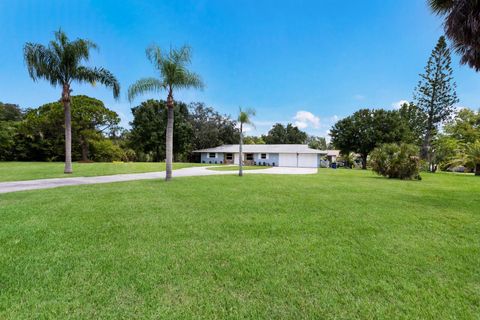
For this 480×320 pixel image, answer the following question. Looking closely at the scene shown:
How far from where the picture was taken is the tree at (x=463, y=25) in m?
6.48

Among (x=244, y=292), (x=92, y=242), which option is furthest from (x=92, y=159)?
(x=244, y=292)

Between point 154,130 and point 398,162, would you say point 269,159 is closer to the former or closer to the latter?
point 154,130

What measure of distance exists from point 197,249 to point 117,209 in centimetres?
327

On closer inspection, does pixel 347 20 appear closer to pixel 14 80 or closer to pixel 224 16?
pixel 224 16

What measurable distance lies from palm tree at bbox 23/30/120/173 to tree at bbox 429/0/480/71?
16.9 meters

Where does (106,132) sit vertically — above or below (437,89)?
below

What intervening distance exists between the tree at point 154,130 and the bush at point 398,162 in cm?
2796

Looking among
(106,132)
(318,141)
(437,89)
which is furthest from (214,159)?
(318,141)

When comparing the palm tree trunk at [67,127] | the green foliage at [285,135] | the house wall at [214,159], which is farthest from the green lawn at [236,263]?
the green foliage at [285,135]

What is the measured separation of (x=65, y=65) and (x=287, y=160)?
2737cm

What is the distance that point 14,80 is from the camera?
61.6 ft

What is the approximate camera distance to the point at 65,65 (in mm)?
14859

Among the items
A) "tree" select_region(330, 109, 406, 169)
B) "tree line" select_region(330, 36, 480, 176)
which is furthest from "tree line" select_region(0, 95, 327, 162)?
"tree line" select_region(330, 36, 480, 176)

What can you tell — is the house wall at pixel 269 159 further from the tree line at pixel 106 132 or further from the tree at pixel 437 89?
the tree at pixel 437 89
